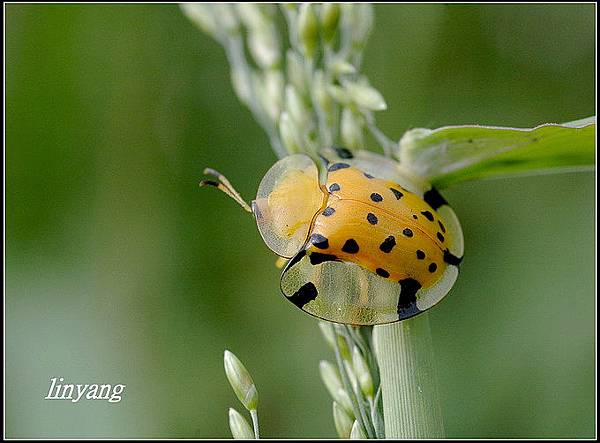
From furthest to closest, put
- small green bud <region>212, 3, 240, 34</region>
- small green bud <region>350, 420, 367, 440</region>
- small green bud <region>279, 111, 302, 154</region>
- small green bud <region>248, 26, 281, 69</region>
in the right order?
small green bud <region>212, 3, 240, 34</region>
small green bud <region>248, 26, 281, 69</region>
small green bud <region>279, 111, 302, 154</region>
small green bud <region>350, 420, 367, 440</region>

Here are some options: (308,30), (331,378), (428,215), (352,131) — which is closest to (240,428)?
(331,378)

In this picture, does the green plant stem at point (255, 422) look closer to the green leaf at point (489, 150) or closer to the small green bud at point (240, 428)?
the small green bud at point (240, 428)

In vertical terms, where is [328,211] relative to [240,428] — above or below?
above

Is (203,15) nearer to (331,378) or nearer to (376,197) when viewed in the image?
(376,197)

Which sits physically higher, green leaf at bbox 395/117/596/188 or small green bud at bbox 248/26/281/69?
small green bud at bbox 248/26/281/69

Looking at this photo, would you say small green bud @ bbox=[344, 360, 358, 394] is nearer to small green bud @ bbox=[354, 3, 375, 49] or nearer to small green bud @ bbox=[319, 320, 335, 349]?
→ small green bud @ bbox=[319, 320, 335, 349]

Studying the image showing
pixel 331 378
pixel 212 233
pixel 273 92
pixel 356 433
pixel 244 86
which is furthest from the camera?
pixel 212 233

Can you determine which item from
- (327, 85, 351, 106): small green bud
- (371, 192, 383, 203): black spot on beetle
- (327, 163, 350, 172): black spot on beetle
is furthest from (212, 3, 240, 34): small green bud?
(371, 192, 383, 203): black spot on beetle

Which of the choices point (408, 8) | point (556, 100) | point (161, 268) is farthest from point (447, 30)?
point (161, 268)
